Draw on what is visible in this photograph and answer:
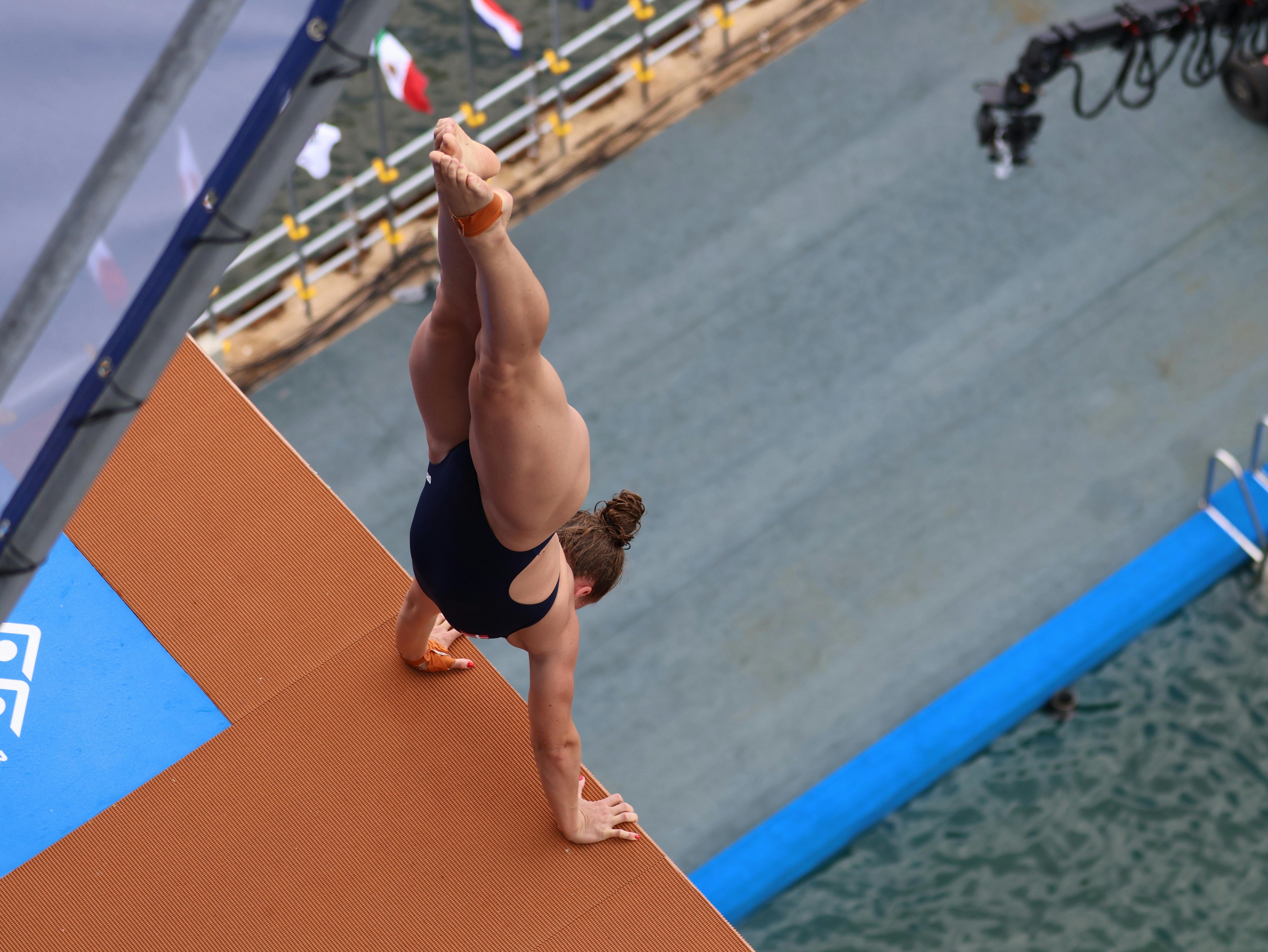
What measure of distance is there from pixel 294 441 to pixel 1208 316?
12.5ft

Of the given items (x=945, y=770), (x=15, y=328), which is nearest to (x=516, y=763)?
(x=15, y=328)

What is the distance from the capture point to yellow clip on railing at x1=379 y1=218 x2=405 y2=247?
22.6ft

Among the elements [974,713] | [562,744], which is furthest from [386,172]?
[562,744]

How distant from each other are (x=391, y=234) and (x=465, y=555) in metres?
4.33

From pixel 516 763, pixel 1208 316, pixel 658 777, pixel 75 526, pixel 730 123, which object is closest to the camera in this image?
pixel 516 763

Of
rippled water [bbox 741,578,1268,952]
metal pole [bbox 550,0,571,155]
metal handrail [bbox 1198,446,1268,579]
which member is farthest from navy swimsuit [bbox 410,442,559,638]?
metal pole [bbox 550,0,571,155]

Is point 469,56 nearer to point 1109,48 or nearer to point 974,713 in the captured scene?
point 1109,48

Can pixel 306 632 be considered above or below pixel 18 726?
below

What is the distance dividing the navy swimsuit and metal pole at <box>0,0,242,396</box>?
2.90 ft

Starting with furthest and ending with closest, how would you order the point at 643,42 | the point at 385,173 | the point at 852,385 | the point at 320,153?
the point at 643,42
the point at 385,173
the point at 852,385
the point at 320,153

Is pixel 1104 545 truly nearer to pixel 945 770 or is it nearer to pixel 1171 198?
pixel 945 770

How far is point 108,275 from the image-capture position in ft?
6.60

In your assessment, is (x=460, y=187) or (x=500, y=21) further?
(x=500, y=21)

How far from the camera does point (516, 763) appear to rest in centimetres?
340
